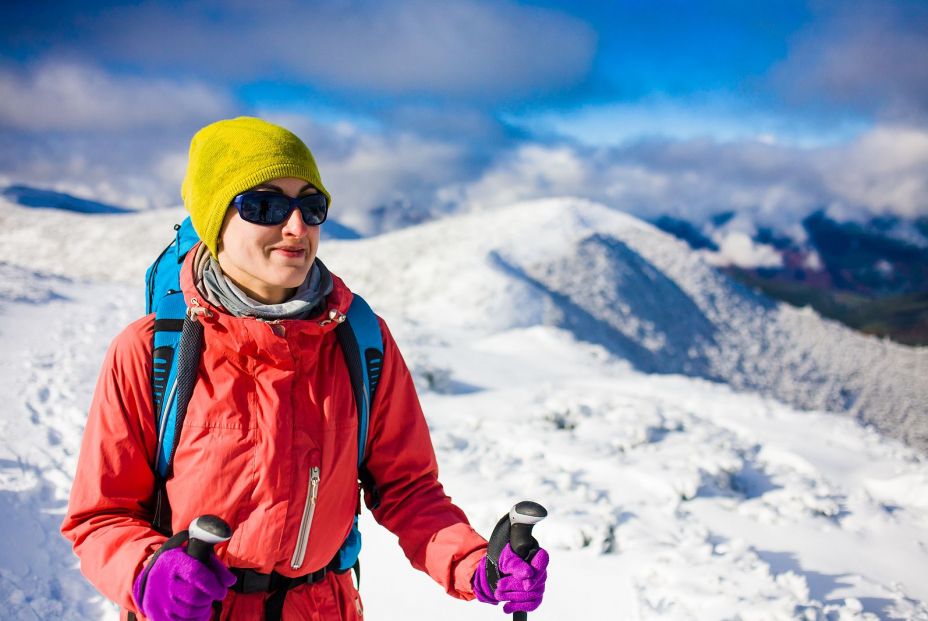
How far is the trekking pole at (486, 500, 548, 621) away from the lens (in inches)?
73.2

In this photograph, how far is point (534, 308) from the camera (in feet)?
71.9

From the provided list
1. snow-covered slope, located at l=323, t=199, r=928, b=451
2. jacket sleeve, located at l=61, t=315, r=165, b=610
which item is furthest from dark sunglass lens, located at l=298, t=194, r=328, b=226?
snow-covered slope, located at l=323, t=199, r=928, b=451

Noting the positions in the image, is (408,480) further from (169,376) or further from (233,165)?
(233,165)

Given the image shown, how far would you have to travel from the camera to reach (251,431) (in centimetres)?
186

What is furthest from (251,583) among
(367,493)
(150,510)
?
(367,493)

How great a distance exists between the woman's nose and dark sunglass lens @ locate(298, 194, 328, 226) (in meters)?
0.03

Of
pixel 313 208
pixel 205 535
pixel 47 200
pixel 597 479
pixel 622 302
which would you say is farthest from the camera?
pixel 47 200

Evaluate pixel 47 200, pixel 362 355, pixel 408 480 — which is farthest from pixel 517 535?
pixel 47 200

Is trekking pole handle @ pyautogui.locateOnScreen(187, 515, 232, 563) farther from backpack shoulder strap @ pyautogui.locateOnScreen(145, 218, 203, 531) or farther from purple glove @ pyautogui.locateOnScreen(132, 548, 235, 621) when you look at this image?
backpack shoulder strap @ pyautogui.locateOnScreen(145, 218, 203, 531)

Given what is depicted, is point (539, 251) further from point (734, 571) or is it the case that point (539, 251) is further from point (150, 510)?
point (150, 510)

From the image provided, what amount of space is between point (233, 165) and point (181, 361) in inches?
24.9

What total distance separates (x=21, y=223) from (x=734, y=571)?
176 ft

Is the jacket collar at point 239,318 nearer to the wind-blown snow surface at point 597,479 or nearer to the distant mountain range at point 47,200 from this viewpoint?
the wind-blown snow surface at point 597,479

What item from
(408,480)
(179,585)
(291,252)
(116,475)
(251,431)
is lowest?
(179,585)
